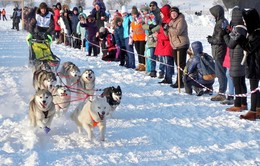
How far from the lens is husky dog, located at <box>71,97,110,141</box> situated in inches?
167

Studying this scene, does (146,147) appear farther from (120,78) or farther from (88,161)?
(120,78)

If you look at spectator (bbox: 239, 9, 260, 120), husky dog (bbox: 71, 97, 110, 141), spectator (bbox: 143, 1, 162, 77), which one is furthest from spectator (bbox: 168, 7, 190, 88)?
husky dog (bbox: 71, 97, 110, 141)

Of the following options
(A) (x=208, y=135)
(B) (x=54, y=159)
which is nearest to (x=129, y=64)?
(A) (x=208, y=135)

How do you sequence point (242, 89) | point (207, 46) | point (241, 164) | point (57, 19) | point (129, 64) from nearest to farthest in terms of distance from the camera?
point (241, 164)
point (242, 89)
point (129, 64)
point (207, 46)
point (57, 19)

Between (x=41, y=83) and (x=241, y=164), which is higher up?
(x=41, y=83)

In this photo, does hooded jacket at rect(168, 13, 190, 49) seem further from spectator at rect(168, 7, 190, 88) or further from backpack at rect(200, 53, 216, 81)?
backpack at rect(200, 53, 216, 81)

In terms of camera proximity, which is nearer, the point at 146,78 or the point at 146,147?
the point at 146,147

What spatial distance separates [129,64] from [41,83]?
4.34m

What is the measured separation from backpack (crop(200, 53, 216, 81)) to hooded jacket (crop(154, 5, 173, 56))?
3.51ft

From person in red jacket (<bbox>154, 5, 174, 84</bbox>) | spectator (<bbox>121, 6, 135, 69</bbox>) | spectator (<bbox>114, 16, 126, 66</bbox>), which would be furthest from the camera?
spectator (<bbox>114, 16, 126, 66</bbox>)

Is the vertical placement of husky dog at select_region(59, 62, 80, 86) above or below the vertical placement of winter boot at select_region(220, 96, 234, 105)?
above

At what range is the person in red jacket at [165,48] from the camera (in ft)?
25.9

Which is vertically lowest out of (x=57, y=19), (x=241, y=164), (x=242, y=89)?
(x=241, y=164)

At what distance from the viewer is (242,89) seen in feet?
Answer: 18.9
